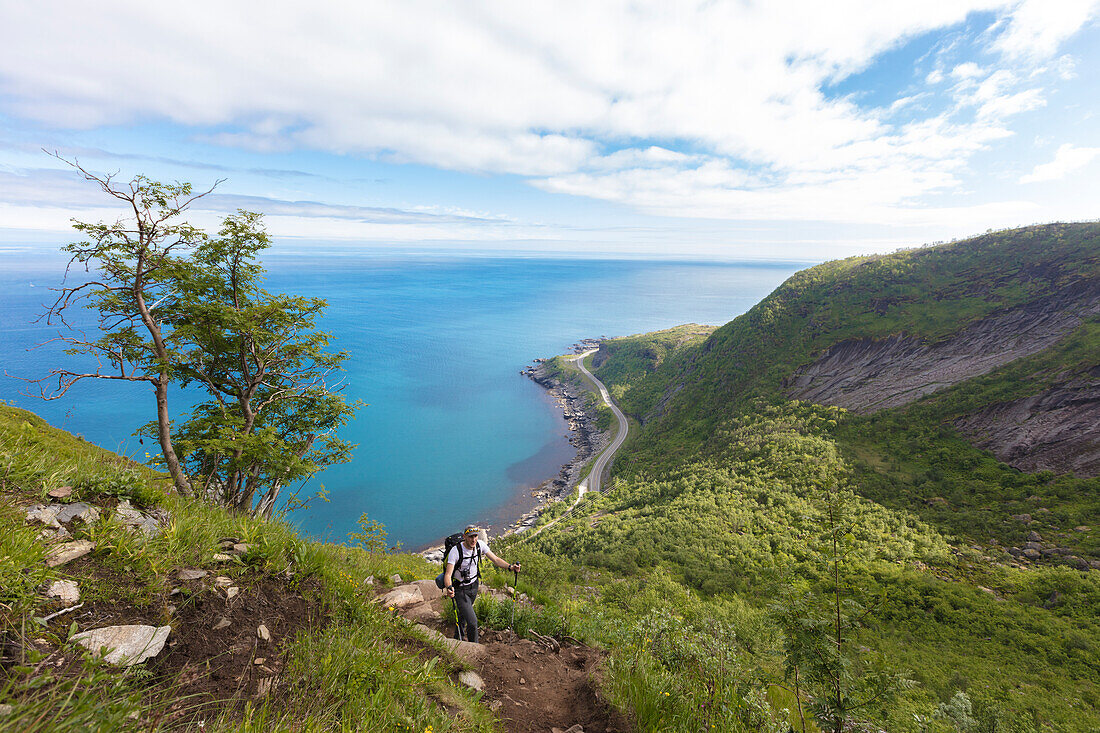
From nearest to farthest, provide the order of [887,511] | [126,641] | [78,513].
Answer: [126,641], [78,513], [887,511]

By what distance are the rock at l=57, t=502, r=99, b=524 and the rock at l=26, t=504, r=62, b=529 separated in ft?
0.13

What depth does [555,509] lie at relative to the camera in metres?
49.8

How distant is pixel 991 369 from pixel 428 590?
5369 centimetres

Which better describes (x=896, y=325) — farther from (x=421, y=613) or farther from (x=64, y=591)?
(x=64, y=591)

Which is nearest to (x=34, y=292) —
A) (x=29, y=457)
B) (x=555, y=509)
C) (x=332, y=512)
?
(x=332, y=512)

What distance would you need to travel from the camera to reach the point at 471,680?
5.43 metres

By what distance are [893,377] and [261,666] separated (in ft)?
187

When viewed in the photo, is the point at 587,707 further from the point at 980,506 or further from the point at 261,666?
the point at 980,506

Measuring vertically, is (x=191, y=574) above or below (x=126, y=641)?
below

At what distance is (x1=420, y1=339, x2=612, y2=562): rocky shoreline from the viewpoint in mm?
51956

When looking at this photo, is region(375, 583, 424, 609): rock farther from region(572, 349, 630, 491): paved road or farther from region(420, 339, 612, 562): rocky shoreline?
region(572, 349, 630, 491): paved road

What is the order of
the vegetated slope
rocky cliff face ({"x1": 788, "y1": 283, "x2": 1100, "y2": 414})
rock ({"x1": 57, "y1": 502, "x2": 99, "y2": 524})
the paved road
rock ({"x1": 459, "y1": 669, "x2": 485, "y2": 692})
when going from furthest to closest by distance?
the paved road < the vegetated slope < rocky cliff face ({"x1": 788, "y1": 283, "x2": 1100, "y2": 414}) < rock ({"x1": 459, "y1": 669, "x2": 485, "y2": 692}) < rock ({"x1": 57, "y1": 502, "x2": 99, "y2": 524})

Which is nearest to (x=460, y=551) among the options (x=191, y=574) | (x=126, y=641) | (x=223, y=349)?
(x=191, y=574)

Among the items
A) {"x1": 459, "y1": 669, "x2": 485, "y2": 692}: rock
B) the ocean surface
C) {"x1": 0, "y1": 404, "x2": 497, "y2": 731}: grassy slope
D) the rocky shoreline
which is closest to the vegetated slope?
the rocky shoreline
